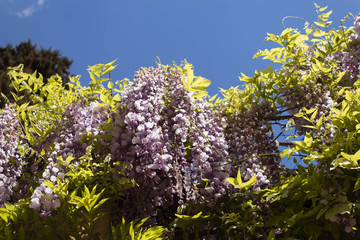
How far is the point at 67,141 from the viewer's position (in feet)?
7.75

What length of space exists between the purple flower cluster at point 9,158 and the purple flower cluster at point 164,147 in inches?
32.3

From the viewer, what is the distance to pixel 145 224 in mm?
2178

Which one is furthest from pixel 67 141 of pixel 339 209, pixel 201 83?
pixel 339 209

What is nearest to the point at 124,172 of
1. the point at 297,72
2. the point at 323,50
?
the point at 297,72

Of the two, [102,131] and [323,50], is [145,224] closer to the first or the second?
[102,131]

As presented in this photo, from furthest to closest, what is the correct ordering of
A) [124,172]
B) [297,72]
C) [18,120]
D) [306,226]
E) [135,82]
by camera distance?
[18,120] → [297,72] → [135,82] → [124,172] → [306,226]

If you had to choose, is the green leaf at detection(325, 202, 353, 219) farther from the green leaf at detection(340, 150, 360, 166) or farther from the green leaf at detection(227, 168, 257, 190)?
the green leaf at detection(227, 168, 257, 190)

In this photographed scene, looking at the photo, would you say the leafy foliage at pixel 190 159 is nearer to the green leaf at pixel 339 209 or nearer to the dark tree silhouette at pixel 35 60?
the green leaf at pixel 339 209

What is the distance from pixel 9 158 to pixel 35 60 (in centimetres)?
1144

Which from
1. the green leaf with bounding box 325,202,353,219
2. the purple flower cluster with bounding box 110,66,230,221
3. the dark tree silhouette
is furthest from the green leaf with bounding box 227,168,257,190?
the dark tree silhouette

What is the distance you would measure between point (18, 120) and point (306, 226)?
211 cm

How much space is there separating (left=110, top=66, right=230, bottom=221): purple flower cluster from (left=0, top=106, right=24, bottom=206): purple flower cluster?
2.69ft

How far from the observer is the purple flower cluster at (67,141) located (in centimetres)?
195

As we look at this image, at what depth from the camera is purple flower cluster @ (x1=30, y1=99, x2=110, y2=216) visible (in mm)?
1949
